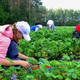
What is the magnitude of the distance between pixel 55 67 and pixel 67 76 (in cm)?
22

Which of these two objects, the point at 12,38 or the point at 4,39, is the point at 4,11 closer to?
the point at 12,38

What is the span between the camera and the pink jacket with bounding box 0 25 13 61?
1670mm

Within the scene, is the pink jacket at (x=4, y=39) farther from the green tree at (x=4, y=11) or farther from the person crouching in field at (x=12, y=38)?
the green tree at (x=4, y=11)

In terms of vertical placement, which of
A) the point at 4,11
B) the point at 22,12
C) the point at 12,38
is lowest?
the point at 12,38

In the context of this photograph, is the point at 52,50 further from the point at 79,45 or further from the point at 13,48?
the point at 13,48

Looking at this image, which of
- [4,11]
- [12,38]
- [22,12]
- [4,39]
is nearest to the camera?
[4,39]

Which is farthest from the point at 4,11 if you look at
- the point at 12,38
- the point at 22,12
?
the point at 12,38

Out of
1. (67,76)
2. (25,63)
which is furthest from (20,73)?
(67,76)

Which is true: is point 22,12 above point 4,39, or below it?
above

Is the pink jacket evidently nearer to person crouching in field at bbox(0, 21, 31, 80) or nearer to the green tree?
person crouching in field at bbox(0, 21, 31, 80)

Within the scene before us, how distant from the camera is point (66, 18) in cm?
7219

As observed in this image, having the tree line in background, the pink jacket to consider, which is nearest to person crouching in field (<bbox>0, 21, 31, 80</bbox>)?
the pink jacket

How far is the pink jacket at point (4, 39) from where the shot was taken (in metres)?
1.67

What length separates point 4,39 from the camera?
1742 mm
